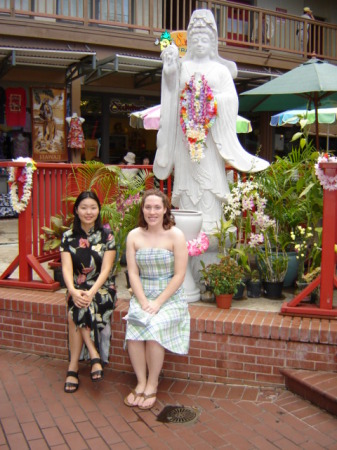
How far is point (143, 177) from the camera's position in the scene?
18.8 ft

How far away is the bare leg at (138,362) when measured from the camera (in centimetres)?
351

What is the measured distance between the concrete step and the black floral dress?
1.37 meters

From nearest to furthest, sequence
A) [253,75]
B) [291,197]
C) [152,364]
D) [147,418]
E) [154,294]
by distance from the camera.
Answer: [147,418]
[152,364]
[154,294]
[291,197]
[253,75]

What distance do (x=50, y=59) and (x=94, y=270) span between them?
23.7 feet

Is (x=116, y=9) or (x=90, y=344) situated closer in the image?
(x=90, y=344)

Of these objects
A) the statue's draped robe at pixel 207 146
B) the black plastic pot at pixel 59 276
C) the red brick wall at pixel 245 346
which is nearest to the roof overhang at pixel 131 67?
the statue's draped robe at pixel 207 146

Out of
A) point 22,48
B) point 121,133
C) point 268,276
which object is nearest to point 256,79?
point 121,133

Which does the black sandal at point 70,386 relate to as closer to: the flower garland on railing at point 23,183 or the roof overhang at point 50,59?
the flower garland on railing at point 23,183

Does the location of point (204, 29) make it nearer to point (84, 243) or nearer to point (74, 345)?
point (84, 243)

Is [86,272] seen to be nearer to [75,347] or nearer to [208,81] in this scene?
[75,347]

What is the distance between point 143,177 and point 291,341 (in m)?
2.68

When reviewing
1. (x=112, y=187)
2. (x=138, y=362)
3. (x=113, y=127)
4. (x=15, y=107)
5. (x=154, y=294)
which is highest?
(x=15, y=107)

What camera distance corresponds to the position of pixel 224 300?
13.7 ft

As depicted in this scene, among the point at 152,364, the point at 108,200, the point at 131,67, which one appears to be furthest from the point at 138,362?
the point at 131,67
